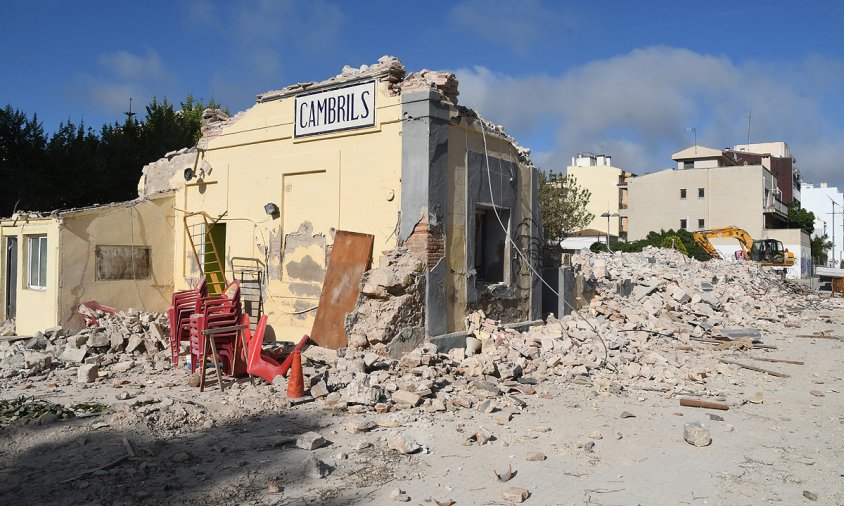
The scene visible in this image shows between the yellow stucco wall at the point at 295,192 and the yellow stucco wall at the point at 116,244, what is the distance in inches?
56.0

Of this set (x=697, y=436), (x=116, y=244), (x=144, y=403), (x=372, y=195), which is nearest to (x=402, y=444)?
(x=697, y=436)

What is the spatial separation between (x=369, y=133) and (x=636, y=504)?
7.59m

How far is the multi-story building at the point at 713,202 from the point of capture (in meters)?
48.9

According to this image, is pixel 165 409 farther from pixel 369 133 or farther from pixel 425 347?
pixel 369 133

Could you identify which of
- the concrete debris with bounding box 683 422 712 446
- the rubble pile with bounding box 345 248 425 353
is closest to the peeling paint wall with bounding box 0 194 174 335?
the rubble pile with bounding box 345 248 425 353

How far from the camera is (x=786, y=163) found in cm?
6631

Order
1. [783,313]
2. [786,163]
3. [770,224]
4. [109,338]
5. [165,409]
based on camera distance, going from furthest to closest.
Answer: [786,163] → [770,224] → [783,313] → [109,338] → [165,409]

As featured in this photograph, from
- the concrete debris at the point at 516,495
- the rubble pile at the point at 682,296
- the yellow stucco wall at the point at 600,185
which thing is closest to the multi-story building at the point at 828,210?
the yellow stucco wall at the point at 600,185

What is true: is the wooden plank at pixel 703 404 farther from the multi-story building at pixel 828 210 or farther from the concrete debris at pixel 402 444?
the multi-story building at pixel 828 210

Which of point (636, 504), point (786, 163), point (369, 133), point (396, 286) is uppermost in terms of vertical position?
point (786, 163)

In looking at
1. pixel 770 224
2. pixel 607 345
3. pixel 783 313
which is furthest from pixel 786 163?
pixel 607 345

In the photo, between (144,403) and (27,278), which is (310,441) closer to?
(144,403)

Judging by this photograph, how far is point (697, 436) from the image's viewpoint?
21.8ft

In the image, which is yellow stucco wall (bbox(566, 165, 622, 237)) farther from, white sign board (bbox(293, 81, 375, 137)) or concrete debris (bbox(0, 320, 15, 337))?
concrete debris (bbox(0, 320, 15, 337))
